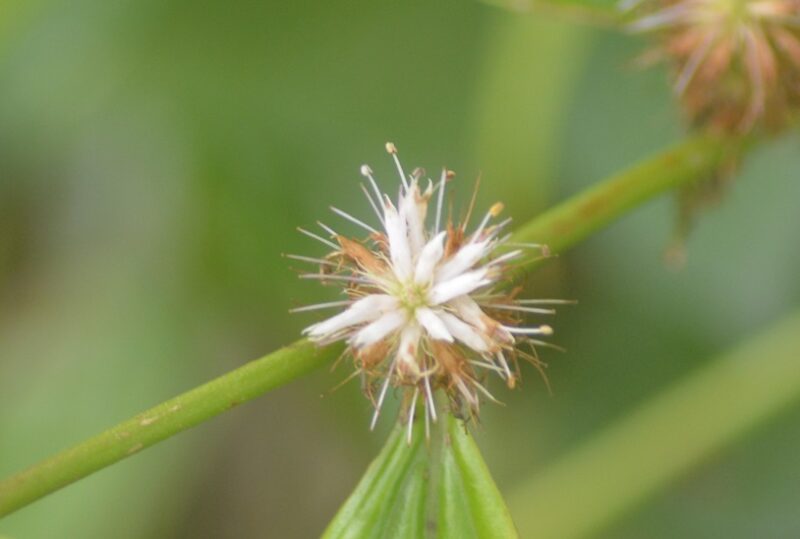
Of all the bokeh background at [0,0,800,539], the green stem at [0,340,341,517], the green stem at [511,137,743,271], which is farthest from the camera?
the bokeh background at [0,0,800,539]

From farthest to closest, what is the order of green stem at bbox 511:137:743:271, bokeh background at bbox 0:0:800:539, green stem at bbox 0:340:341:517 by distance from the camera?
1. bokeh background at bbox 0:0:800:539
2. green stem at bbox 511:137:743:271
3. green stem at bbox 0:340:341:517

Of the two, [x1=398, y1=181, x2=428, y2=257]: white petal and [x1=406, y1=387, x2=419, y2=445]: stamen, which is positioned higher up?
[x1=398, y1=181, x2=428, y2=257]: white petal

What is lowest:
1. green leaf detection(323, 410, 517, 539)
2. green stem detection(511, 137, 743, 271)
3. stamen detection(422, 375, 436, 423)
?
green leaf detection(323, 410, 517, 539)

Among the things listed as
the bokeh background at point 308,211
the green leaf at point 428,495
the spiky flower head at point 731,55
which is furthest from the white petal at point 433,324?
the bokeh background at point 308,211

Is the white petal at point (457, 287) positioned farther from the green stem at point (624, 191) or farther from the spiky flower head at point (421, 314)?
the green stem at point (624, 191)

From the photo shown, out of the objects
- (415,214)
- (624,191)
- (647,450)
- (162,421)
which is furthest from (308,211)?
(162,421)

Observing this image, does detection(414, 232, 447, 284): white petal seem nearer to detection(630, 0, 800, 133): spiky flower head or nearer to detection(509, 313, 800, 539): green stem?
detection(630, 0, 800, 133): spiky flower head

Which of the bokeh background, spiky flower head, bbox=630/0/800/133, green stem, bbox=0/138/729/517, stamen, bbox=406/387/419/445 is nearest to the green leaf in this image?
stamen, bbox=406/387/419/445

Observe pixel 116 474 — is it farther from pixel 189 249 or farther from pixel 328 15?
pixel 328 15
